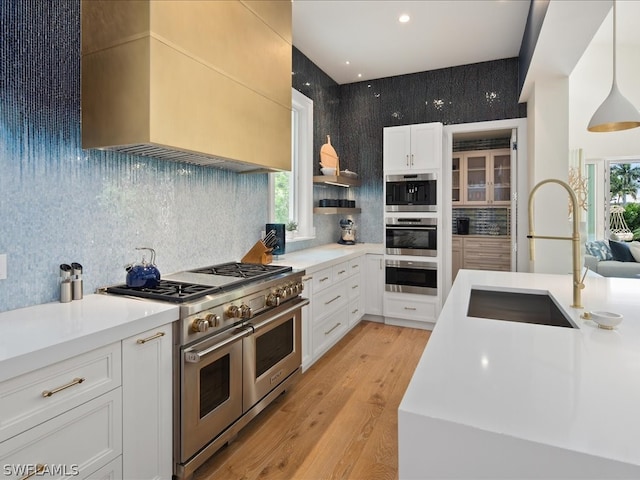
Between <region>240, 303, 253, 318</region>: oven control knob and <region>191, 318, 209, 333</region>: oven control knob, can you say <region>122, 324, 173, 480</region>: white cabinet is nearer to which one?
<region>191, 318, 209, 333</region>: oven control knob

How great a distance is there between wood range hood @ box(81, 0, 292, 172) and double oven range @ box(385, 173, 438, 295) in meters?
2.24

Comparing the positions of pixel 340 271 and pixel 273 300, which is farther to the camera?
pixel 340 271

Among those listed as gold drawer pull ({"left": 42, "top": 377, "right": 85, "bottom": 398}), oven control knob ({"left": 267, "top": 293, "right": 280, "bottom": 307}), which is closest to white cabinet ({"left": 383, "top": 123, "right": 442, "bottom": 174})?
oven control knob ({"left": 267, "top": 293, "right": 280, "bottom": 307})

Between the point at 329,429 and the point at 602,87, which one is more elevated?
the point at 602,87

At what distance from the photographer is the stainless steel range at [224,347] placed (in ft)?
5.74

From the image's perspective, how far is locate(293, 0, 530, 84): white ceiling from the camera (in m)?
3.16

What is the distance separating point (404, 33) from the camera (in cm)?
362

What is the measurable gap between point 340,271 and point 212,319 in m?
1.96

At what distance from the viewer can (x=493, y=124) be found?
4.21 m

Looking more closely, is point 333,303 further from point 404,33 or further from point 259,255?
point 404,33

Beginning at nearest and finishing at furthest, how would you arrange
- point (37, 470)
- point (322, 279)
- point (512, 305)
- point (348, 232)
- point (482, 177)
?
point (37, 470) → point (512, 305) → point (322, 279) → point (348, 232) → point (482, 177)

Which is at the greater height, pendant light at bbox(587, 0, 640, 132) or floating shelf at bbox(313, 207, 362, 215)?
pendant light at bbox(587, 0, 640, 132)

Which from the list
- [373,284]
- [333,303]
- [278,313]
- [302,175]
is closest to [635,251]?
[373,284]

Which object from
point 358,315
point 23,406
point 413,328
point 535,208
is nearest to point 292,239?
point 358,315
